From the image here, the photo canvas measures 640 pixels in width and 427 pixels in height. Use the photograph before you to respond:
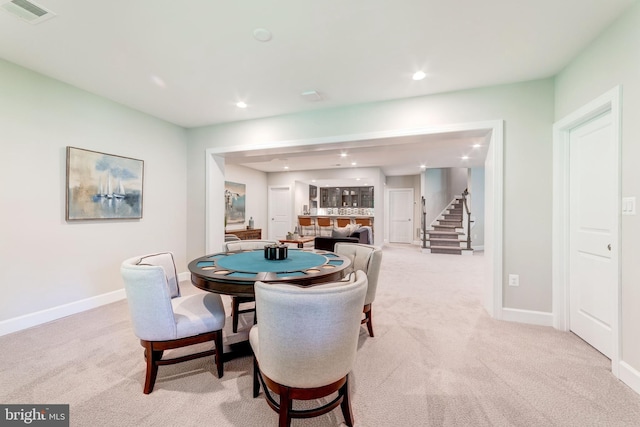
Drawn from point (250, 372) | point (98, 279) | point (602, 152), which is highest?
point (602, 152)

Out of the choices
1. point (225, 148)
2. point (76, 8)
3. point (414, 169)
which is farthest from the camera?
point (414, 169)

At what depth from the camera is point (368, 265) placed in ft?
8.47

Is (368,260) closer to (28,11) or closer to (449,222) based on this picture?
(28,11)

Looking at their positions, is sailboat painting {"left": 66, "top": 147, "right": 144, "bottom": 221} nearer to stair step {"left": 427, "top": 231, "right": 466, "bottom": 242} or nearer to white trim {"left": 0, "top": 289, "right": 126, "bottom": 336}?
white trim {"left": 0, "top": 289, "right": 126, "bottom": 336}

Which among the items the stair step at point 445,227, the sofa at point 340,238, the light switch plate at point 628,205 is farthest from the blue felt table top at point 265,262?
the stair step at point 445,227

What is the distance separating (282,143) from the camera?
4.07m

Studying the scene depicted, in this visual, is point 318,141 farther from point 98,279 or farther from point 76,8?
point 98,279

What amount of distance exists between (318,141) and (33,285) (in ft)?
11.7

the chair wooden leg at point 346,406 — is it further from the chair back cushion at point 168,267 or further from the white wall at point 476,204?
the white wall at point 476,204

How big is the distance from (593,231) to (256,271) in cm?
297

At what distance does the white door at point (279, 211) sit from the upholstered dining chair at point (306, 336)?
8.03m

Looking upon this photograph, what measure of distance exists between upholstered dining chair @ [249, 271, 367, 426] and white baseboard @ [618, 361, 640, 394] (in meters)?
2.00

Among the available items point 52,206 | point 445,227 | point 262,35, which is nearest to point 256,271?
point 262,35

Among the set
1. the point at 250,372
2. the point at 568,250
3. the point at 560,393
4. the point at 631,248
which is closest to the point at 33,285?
the point at 250,372
